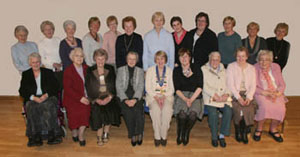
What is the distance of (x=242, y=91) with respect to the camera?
3.90m

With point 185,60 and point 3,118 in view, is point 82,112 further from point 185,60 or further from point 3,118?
point 3,118

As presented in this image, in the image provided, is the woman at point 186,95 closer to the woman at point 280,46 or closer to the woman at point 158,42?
the woman at point 158,42

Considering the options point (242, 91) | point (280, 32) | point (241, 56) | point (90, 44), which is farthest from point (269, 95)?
point (90, 44)

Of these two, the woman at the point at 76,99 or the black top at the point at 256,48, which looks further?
the black top at the point at 256,48

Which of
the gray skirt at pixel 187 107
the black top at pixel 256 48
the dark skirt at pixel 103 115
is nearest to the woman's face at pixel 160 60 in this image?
the gray skirt at pixel 187 107

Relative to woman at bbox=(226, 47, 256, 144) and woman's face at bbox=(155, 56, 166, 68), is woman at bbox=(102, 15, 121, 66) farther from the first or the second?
woman at bbox=(226, 47, 256, 144)

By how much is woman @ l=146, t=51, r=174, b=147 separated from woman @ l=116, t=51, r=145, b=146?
0.42 feet

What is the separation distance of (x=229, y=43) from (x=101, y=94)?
2143 mm

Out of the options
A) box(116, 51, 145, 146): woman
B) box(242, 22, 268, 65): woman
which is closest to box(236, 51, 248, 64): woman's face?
box(242, 22, 268, 65): woman

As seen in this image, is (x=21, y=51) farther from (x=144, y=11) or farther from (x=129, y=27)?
(x=144, y=11)

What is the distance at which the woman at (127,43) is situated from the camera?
161 inches

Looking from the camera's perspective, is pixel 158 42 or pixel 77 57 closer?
pixel 77 57

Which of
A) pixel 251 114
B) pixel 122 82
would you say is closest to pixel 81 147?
pixel 122 82

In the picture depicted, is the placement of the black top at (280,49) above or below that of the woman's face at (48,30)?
below
